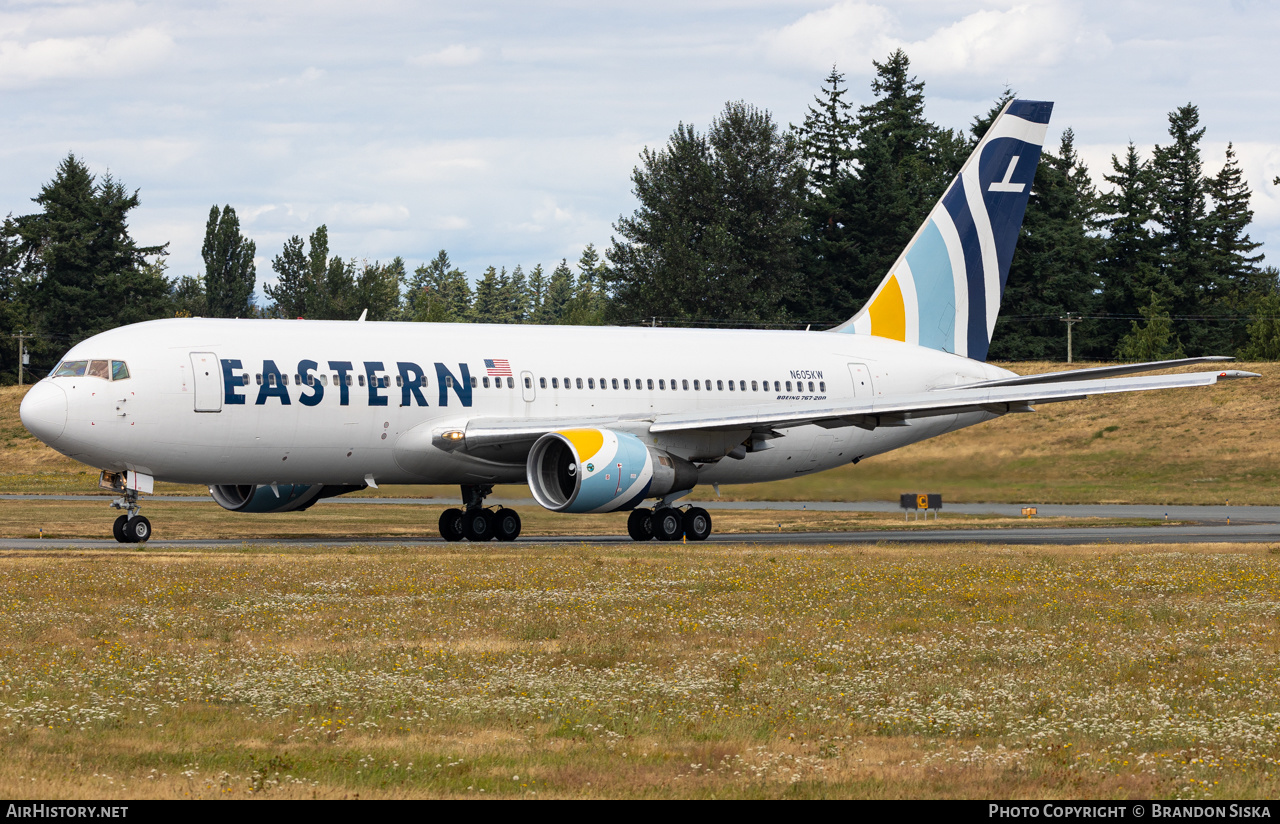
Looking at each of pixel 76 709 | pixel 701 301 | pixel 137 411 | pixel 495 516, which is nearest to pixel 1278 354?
pixel 701 301

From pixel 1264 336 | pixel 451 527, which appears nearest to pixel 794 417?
pixel 451 527

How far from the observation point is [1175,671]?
498 inches

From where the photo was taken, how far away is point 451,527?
3081 centimetres

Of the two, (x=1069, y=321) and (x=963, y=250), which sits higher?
(x=1069, y=321)

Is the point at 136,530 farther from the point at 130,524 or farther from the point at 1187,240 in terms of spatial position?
the point at 1187,240

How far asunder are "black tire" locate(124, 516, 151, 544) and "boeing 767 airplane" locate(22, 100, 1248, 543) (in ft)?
0.19

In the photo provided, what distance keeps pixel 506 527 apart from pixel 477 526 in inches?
24.1

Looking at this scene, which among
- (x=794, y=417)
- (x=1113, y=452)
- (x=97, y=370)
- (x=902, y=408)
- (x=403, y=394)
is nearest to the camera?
(x=97, y=370)

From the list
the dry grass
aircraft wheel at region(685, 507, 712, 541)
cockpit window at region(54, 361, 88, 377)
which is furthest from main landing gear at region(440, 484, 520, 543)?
cockpit window at region(54, 361, 88, 377)

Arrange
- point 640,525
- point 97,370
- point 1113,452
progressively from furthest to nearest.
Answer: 1. point 1113,452
2. point 640,525
3. point 97,370

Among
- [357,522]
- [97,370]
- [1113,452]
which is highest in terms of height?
[97,370]

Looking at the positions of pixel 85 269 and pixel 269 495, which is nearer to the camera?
pixel 269 495
